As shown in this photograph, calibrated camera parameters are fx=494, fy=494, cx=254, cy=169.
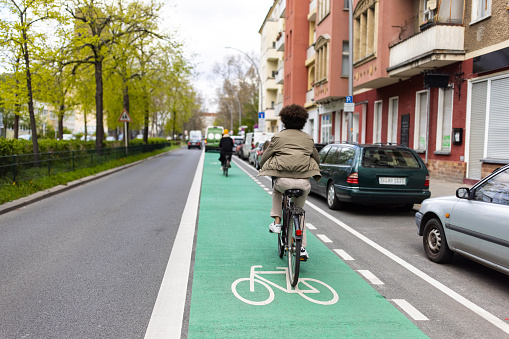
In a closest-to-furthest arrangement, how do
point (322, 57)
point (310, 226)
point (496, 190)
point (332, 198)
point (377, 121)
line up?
point (496, 190), point (310, 226), point (332, 198), point (377, 121), point (322, 57)

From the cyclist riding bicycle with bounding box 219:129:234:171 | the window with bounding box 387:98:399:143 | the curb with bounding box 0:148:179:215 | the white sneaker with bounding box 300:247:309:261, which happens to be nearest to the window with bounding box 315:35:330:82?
the window with bounding box 387:98:399:143

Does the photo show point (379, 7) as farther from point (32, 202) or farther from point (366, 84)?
point (32, 202)

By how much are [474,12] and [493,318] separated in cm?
1419

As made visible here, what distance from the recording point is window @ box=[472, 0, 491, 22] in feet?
50.4

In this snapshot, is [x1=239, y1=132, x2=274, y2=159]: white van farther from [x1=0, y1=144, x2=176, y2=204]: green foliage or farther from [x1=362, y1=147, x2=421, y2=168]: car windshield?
[x1=362, y1=147, x2=421, y2=168]: car windshield

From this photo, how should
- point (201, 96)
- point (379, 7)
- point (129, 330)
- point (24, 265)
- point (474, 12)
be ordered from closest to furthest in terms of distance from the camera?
point (129, 330), point (24, 265), point (474, 12), point (379, 7), point (201, 96)

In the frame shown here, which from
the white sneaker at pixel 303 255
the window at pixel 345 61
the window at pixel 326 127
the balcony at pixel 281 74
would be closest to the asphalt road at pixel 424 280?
the white sneaker at pixel 303 255

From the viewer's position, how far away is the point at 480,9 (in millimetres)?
15789

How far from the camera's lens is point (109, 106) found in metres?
38.2

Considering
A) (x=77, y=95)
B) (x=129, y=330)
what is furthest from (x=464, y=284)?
(x=77, y=95)

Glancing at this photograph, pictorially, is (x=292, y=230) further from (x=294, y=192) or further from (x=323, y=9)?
(x=323, y=9)

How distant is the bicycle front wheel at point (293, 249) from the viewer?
5.02m

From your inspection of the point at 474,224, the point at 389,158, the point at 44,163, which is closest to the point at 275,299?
the point at 474,224

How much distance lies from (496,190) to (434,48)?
480 inches
